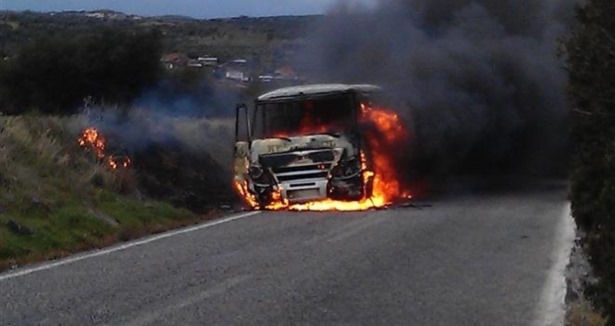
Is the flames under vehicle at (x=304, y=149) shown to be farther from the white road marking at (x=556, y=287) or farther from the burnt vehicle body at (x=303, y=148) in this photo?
the white road marking at (x=556, y=287)

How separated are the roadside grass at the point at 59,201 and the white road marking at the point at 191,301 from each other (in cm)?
320

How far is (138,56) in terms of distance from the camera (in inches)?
1652

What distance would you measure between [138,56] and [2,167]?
74.8ft

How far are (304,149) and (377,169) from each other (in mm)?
2122

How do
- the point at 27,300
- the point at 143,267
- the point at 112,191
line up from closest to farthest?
the point at 27,300 → the point at 143,267 → the point at 112,191

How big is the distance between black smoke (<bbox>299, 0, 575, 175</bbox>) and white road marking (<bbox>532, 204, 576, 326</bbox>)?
8.83m

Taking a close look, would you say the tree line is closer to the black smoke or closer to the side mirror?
the black smoke

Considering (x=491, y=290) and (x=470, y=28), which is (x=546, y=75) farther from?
(x=491, y=290)

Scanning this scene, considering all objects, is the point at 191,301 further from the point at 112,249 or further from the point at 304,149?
the point at 304,149

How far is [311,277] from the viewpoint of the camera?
500 inches

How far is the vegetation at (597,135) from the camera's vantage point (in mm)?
7770

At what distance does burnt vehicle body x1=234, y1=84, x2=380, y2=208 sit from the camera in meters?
21.7

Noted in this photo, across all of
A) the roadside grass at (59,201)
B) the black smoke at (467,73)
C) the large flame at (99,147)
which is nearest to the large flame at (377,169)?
the black smoke at (467,73)

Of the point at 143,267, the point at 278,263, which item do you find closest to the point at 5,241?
the point at 143,267
